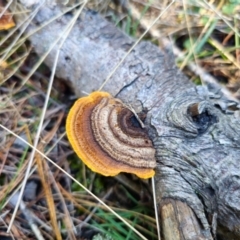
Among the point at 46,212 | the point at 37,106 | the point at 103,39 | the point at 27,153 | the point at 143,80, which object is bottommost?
the point at 46,212

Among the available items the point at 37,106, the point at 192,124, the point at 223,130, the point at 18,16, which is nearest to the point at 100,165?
the point at 192,124

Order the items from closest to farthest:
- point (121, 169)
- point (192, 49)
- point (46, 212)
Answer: point (121, 169) < point (46, 212) < point (192, 49)

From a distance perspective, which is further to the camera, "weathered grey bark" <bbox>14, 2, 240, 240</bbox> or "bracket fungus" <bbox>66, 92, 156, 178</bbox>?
"bracket fungus" <bbox>66, 92, 156, 178</bbox>

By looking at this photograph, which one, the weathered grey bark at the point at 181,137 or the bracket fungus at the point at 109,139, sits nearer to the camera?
the weathered grey bark at the point at 181,137

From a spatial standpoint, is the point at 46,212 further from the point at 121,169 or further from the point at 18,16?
the point at 18,16
